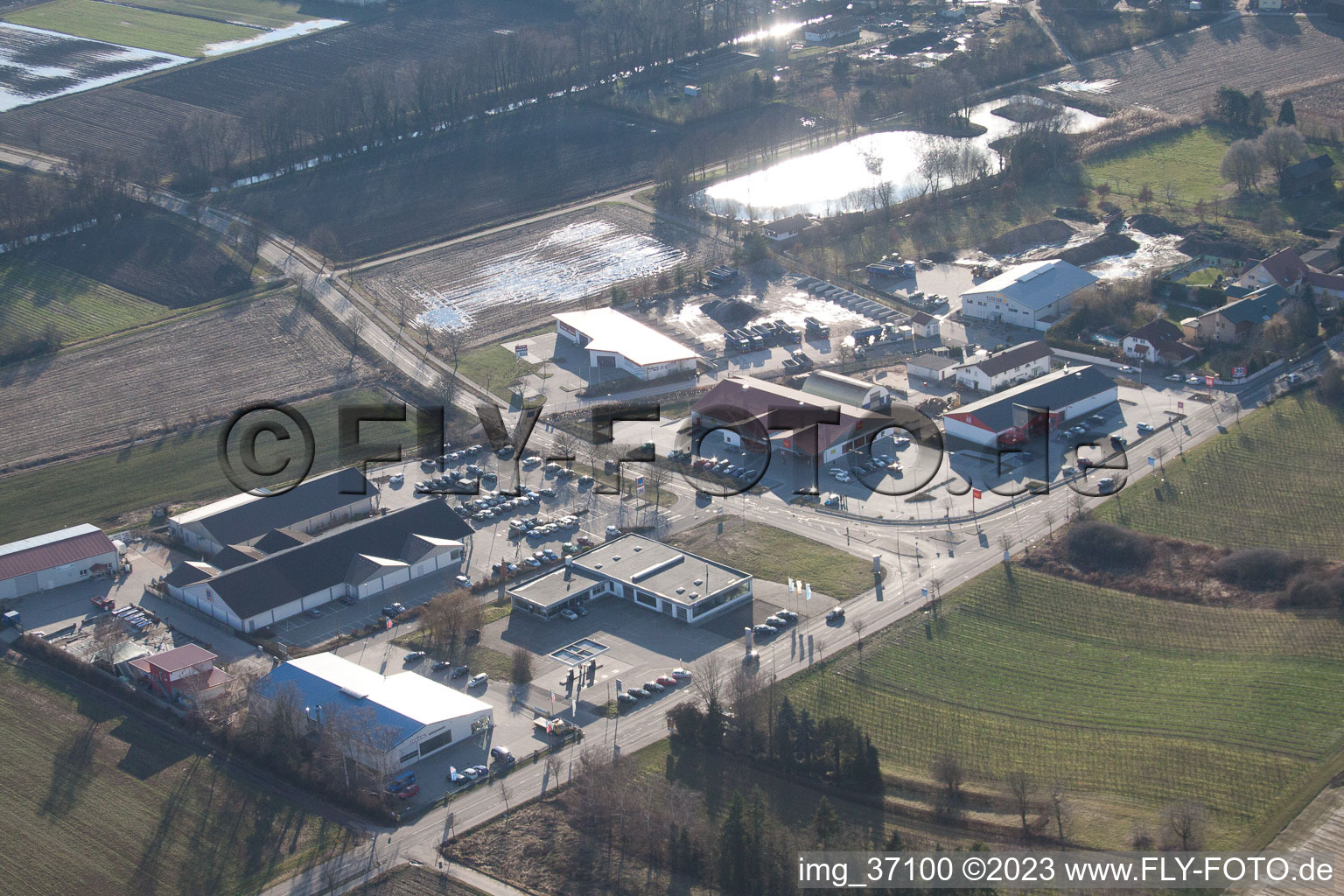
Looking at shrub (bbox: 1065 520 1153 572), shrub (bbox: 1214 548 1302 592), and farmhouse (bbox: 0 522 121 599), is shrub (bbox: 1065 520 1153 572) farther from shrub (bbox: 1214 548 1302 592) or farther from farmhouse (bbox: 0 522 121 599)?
farmhouse (bbox: 0 522 121 599)

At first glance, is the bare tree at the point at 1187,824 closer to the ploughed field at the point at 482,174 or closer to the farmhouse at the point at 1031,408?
the farmhouse at the point at 1031,408

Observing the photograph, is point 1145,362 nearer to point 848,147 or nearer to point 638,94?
point 848,147

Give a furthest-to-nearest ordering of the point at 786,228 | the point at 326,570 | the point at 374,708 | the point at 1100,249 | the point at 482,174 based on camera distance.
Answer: the point at 482,174, the point at 786,228, the point at 1100,249, the point at 326,570, the point at 374,708

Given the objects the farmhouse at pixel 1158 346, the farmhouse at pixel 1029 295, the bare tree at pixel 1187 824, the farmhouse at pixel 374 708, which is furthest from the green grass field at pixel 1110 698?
the farmhouse at pixel 1029 295

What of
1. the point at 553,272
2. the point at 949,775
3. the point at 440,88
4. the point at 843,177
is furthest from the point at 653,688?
the point at 440,88

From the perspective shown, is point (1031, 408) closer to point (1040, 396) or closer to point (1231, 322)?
point (1040, 396)

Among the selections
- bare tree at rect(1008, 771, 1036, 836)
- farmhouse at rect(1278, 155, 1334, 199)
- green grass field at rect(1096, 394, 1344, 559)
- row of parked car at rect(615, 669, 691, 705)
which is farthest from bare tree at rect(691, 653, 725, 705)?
farmhouse at rect(1278, 155, 1334, 199)
